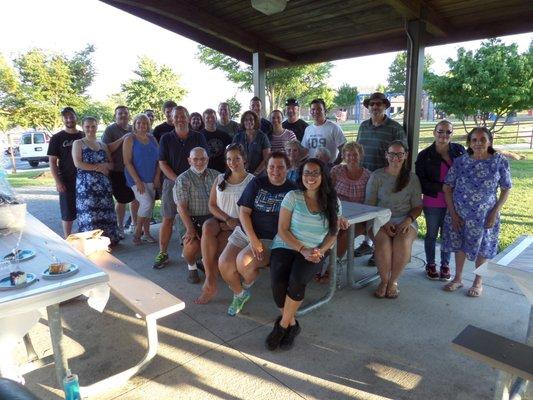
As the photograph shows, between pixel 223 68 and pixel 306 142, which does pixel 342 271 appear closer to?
pixel 306 142

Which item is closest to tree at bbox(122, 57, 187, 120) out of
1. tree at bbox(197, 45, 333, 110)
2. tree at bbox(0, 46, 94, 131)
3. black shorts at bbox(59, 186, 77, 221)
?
tree at bbox(197, 45, 333, 110)

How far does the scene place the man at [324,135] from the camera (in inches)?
164

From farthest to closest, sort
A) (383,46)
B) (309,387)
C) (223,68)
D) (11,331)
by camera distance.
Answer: (223,68) < (383,46) < (309,387) < (11,331)

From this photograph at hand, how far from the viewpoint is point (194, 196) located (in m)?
3.41

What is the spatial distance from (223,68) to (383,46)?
13410 millimetres

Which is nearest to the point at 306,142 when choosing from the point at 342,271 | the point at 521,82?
the point at 342,271

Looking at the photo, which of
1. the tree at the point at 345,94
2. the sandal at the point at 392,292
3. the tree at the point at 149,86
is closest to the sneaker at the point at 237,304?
the sandal at the point at 392,292

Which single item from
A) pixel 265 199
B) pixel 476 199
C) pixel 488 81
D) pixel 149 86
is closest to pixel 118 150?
pixel 265 199

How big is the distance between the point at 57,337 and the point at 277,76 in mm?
16349

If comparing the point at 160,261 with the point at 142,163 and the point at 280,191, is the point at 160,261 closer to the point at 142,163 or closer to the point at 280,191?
the point at 142,163

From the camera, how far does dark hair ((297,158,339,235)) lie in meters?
2.55

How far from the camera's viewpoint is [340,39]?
4812 millimetres

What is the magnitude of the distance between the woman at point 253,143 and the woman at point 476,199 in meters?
1.86

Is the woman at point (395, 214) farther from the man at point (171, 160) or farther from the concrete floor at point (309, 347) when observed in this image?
the man at point (171, 160)
